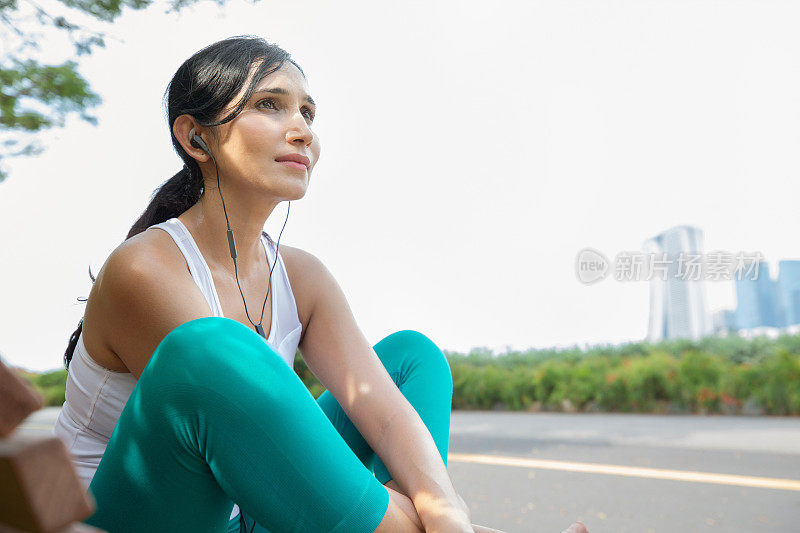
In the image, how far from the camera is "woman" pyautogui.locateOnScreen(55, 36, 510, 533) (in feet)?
3.02

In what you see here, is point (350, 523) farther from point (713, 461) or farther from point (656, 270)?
point (656, 270)

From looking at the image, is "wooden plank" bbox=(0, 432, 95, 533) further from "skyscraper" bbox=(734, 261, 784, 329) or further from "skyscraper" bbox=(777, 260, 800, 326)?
"skyscraper" bbox=(777, 260, 800, 326)

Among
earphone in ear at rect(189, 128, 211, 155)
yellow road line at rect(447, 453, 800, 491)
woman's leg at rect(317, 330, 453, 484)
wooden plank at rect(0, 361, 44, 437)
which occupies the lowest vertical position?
yellow road line at rect(447, 453, 800, 491)

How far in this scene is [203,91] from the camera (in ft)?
4.87

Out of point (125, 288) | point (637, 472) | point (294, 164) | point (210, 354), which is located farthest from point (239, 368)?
point (637, 472)

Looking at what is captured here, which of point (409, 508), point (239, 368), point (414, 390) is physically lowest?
point (409, 508)

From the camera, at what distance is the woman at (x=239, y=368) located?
0.92 metres

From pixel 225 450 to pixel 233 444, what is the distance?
15 millimetres

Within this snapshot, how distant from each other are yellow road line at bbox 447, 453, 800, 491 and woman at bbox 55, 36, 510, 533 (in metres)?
2.93

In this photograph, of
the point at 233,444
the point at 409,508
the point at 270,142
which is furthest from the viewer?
the point at 270,142

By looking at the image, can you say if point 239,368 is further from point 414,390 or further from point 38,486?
point 414,390

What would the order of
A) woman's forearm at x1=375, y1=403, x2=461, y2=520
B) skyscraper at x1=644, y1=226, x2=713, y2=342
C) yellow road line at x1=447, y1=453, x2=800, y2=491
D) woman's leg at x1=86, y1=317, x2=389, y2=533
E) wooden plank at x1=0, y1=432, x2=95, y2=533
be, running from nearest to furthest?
wooden plank at x1=0, y1=432, x2=95, y2=533, woman's leg at x1=86, y1=317, x2=389, y2=533, woman's forearm at x1=375, y1=403, x2=461, y2=520, yellow road line at x1=447, y1=453, x2=800, y2=491, skyscraper at x1=644, y1=226, x2=713, y2=342

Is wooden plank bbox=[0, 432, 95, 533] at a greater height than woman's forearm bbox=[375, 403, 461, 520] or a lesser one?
greater

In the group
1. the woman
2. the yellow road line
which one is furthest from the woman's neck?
the yellow road line
